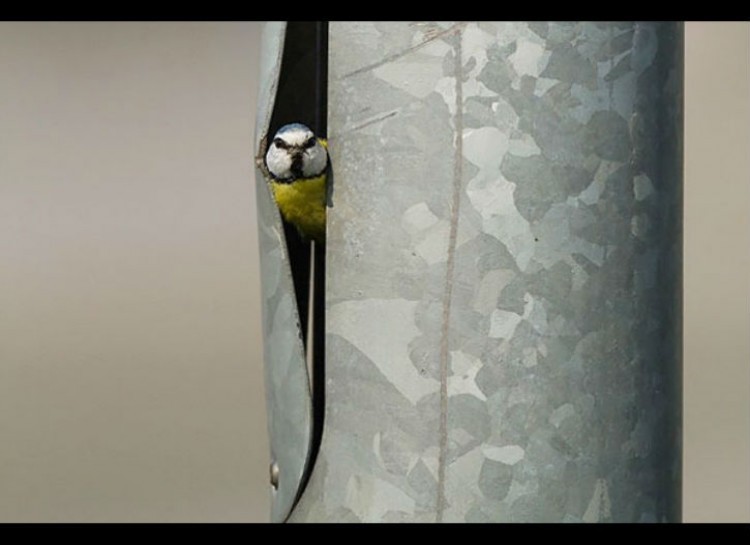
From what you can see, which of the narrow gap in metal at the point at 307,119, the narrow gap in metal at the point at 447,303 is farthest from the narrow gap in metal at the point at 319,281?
the narrow gap in metal at the point at 447,303

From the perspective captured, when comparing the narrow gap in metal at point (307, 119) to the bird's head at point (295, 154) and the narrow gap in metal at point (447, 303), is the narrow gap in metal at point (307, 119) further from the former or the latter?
the narrow gap in metal at point (447, 303)

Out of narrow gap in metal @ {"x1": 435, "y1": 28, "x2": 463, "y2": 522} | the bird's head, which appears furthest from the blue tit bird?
narrow gap in metal @ {"x1": 435, "y1": 28, "x2": 463, "y2": 522}

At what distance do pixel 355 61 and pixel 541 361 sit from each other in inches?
8.8

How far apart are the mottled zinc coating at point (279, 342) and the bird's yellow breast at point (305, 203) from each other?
0.08ft

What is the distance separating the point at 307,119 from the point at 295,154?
0.04 m

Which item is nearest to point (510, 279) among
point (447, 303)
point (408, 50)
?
point (447, 303)

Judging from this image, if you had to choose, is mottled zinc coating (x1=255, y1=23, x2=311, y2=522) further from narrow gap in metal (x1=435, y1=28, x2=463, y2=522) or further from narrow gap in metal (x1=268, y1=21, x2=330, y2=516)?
narrow gap in metal (x1=435, y1=28, x2=463, y2=522)

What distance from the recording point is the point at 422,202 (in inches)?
34.2

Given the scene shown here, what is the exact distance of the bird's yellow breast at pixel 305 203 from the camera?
0.97m

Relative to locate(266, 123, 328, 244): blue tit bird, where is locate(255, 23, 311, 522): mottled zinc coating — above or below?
below

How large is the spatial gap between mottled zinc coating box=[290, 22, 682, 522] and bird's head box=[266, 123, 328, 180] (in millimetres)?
59

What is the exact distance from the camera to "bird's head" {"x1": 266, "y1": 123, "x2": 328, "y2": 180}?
931 mm

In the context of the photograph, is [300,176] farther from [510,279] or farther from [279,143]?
[510,279]
